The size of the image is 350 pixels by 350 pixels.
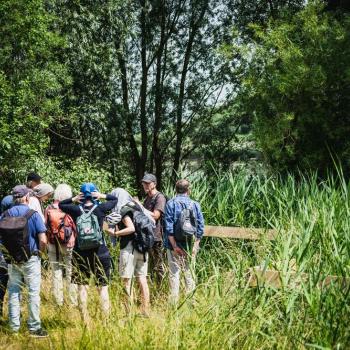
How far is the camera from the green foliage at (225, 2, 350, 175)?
1191cm

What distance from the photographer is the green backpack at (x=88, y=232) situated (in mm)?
5898

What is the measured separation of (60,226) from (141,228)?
0.86 meters

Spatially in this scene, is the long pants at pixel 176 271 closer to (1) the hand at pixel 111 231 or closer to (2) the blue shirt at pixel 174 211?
(2) the blue shirt at pixel 174 211

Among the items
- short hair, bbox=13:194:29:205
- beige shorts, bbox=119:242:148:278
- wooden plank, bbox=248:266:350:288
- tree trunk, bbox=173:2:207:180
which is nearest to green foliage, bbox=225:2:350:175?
beige shorts, bbox=119:242:148:278

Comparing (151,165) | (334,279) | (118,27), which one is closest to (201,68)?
(151,165)

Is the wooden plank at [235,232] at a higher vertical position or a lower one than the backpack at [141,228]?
lower

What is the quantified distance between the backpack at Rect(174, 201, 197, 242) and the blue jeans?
1.52 m

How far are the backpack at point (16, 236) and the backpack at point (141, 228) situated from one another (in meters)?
1.09

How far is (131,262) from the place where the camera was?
253 inches

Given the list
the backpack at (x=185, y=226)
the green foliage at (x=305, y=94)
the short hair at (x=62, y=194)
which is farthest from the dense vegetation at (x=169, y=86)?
the short hair at (x=62, y=194)

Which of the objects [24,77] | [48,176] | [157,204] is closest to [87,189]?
[157,204]

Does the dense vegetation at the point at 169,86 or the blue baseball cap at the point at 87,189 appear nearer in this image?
the blue baseball cap at the point at 87,189

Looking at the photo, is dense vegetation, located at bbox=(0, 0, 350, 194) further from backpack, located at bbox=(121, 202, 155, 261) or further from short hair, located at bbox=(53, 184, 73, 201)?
short hair, located at bbox=(53, 184, 73, 201)

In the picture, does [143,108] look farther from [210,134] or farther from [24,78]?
[24,78]
